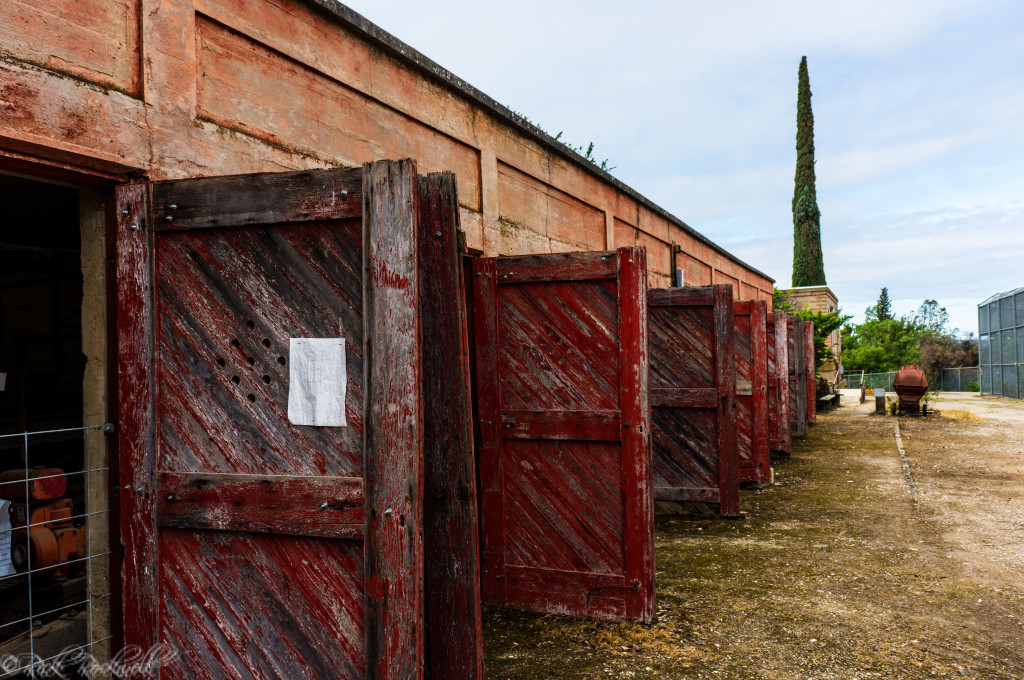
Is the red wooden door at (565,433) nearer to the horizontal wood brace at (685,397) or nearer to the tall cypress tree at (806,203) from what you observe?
the horizontal wood brace at (685,397)

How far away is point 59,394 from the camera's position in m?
8.41

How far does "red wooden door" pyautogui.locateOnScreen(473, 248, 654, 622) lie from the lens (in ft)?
14.6

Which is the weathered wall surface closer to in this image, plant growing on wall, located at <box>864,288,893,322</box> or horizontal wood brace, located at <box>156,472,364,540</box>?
horizontal wood brace, located at <box>156,472,364,540</box>

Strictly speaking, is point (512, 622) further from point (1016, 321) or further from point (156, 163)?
point (1016, 321)

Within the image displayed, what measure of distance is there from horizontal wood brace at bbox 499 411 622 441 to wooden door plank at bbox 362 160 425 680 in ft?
7.33

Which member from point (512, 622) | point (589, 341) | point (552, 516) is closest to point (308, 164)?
point (589, 341)

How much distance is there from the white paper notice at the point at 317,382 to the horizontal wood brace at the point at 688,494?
5443 mm

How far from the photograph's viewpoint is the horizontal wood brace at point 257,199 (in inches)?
103

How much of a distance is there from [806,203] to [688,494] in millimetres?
35773

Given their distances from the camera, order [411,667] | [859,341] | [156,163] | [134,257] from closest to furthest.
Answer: [411,667]
[134,257]
[156,163]
[859,341]

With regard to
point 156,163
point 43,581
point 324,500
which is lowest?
point 43,581

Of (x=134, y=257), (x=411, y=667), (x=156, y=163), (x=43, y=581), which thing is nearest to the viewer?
(x=411, y=667)

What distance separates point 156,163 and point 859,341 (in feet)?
170

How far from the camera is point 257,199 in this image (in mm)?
2730
